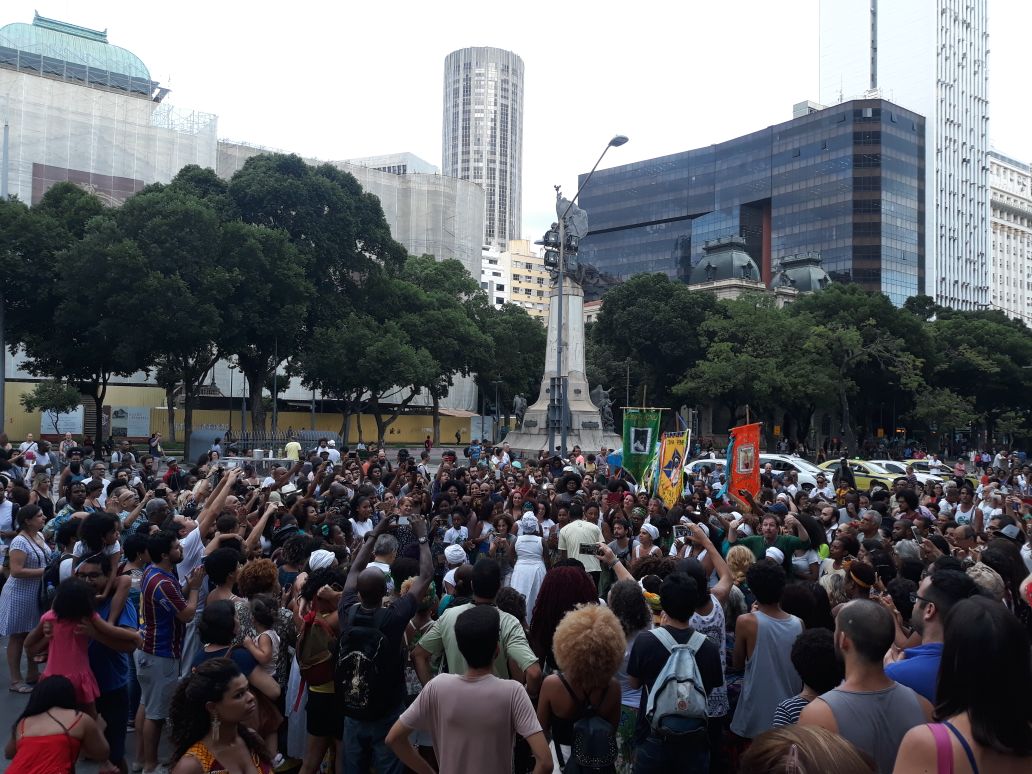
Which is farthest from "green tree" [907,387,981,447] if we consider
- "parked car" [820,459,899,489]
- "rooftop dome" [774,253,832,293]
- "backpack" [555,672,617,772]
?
"backpack" [555,672,617,772]

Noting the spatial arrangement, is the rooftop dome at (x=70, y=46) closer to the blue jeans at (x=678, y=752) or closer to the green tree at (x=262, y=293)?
the green tree at (x=262, y=293)

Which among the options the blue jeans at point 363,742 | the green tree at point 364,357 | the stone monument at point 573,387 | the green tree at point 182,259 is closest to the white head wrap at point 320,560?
the blue jeans at point 363,742

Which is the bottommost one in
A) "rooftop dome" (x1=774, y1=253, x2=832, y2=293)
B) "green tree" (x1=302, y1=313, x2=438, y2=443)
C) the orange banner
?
the orange banner

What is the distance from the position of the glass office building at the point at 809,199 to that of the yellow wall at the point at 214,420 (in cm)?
4320

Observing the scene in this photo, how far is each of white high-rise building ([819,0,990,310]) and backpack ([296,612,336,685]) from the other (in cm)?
9287

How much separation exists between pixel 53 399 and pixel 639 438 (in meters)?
35.6

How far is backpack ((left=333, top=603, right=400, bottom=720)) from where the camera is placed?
14.1ft

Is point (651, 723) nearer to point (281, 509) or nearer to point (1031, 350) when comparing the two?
point (281, 509)

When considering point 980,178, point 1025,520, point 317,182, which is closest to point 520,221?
point 980,178

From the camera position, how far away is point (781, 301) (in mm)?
68938

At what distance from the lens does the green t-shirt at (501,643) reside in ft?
14.6

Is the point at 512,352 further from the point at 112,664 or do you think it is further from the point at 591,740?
the point at 591,740

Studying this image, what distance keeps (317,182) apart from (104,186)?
17054mm

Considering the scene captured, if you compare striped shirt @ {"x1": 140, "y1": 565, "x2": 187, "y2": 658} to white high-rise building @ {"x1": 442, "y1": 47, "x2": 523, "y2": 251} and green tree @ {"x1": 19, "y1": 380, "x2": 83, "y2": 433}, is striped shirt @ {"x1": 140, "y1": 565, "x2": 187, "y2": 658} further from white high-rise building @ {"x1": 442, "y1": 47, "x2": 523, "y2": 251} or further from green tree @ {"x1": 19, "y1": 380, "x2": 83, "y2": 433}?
white high-rise building @ {"x1": 442, "y1": 47, "x2": 523, "y2": 251}
